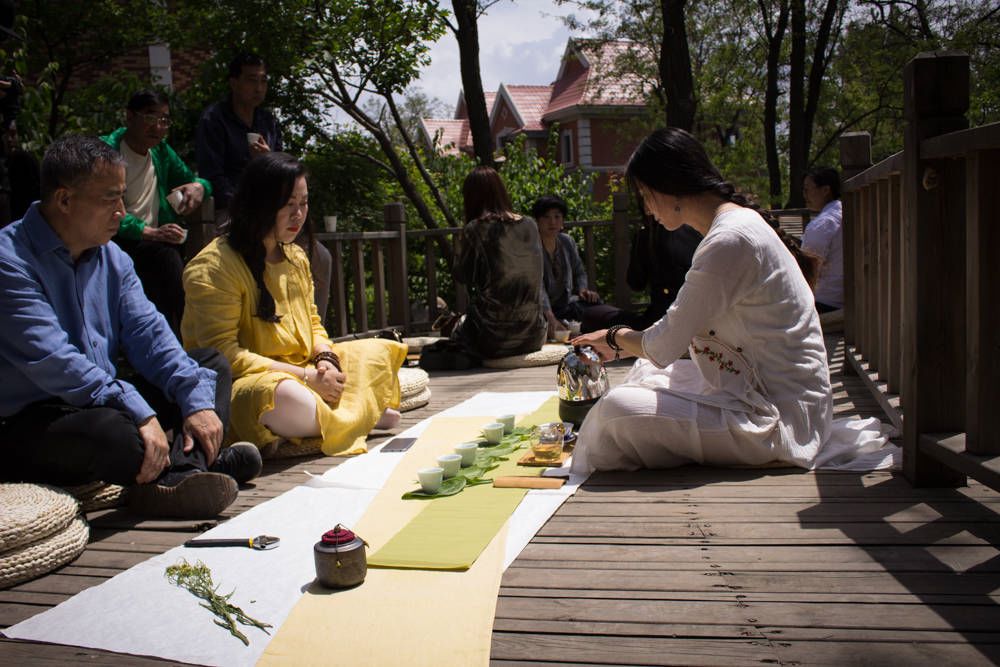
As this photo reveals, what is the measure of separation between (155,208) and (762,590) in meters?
3.81

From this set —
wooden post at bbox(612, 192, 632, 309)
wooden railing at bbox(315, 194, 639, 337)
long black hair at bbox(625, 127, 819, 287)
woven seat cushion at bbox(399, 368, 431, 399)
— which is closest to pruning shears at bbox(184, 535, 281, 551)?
long black hair at bbox(625, 127, 819, 287)

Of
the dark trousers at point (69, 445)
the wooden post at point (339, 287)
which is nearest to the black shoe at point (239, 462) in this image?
the dark trousers at point (69, 445)

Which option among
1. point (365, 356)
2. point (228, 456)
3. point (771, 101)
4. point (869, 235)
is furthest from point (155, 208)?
point (771, 101)

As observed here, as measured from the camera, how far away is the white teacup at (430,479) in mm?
3033

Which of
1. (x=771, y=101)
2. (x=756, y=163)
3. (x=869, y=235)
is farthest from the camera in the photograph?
(x=756, y=163)

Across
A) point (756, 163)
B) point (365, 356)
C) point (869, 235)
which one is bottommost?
point (365, 356)

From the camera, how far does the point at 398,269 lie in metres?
7.47

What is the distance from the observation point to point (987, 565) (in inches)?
83.8

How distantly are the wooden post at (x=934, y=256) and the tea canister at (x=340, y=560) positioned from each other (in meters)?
1.70

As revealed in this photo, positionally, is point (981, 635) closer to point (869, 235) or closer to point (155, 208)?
point (869, 235)

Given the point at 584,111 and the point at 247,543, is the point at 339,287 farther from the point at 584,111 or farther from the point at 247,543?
the point at 584,111

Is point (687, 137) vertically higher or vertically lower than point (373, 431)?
higher

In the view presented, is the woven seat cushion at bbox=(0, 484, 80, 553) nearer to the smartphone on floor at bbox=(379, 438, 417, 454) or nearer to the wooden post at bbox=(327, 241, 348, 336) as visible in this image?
the smartphone on floor at bbox=(379, 438, 417, 454)

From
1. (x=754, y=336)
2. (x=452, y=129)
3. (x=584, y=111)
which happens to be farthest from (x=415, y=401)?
(x=452, y=129)
